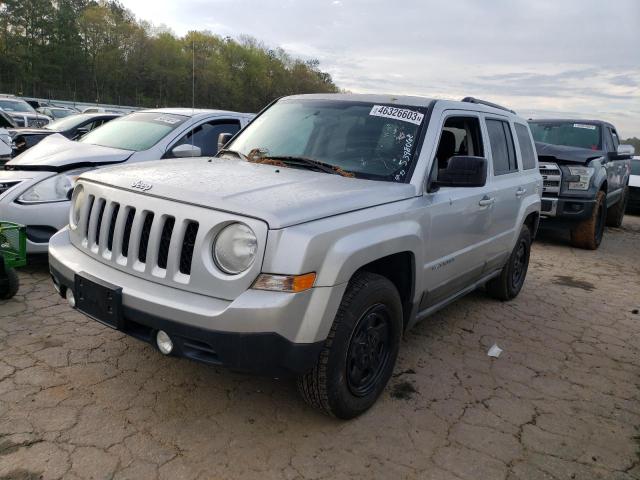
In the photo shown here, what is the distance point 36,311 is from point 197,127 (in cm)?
284

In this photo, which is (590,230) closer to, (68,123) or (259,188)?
(259,188)

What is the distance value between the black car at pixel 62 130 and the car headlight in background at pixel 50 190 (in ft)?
11.0

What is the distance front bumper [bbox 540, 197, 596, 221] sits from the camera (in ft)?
26.5

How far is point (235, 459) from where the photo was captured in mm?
2568

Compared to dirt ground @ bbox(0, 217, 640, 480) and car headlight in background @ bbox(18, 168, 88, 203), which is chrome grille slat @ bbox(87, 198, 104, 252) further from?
car headlight in background @ bbox(18, 168, 88, 203)

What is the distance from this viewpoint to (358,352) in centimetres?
292

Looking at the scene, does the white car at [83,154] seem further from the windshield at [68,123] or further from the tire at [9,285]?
the windshield at [68,123]

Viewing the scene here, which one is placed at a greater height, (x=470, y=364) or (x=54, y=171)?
(x=54, y=171)

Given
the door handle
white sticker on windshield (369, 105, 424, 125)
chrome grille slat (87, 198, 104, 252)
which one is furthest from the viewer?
the door handle

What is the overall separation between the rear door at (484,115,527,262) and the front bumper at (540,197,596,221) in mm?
3669

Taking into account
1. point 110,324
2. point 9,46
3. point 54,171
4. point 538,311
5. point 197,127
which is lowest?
point 538,311

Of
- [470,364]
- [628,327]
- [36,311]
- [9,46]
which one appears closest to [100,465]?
[36,311]

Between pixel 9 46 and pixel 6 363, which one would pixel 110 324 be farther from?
pixel 9 46

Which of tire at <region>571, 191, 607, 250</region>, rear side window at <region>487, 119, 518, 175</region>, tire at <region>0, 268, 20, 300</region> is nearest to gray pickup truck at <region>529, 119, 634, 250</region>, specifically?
tire at <region>571, 191, 607, 250</region>
